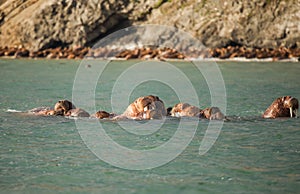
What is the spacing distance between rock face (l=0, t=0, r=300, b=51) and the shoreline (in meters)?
1.07

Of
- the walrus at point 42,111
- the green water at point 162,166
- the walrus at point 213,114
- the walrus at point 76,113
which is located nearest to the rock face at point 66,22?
the green water at point 162,166

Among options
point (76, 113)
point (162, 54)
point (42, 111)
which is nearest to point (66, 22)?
point (162, 54)

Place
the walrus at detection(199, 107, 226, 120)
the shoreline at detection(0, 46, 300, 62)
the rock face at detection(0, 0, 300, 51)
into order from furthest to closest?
the rock face at detection(0, 0, 300, 51)
the shoreline at detection(0, 46, 300, 62)
the walrus at detection(199, 107, 226, 120)

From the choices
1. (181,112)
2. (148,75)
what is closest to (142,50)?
(148,75)

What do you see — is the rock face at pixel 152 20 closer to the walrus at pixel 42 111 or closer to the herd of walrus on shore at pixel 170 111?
the herd of walrus on shore at pixel 170 111

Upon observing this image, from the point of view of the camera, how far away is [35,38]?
64938mm

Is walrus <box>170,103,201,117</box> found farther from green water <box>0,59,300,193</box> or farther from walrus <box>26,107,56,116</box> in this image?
walrus <box>26,107,56,116</box>

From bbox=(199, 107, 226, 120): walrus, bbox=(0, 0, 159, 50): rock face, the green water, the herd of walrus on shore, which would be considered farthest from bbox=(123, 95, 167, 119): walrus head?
bbox=(0, 0, 159, 50): rock face

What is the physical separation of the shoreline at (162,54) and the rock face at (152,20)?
107 cm

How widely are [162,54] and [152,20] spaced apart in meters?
7.14

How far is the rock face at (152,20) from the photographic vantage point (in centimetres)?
5522

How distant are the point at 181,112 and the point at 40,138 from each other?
5993 mm

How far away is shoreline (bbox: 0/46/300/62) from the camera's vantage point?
52.9 meters

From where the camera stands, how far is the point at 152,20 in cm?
6250
